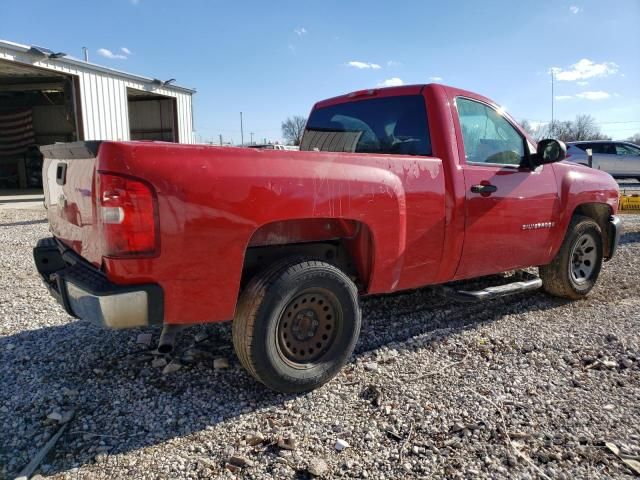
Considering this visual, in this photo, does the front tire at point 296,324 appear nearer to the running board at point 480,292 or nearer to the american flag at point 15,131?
the running board at point 480,292

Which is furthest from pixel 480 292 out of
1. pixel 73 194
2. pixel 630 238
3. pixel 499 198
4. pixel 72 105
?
pixel 72 105

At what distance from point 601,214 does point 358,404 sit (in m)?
3.84

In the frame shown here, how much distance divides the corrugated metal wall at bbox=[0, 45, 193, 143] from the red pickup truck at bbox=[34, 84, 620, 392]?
12530 millimetres

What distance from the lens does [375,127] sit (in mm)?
4055

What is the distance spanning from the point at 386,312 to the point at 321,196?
6.79ft

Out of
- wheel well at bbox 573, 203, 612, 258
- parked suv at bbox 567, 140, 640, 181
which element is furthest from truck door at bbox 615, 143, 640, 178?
wheel well at bbox 573, 203, 612, 258

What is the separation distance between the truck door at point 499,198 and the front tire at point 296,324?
3.93ft

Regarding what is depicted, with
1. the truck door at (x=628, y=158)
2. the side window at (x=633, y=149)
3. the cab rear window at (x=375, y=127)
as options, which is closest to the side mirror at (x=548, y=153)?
the cab rear window at (x=375, y=127)

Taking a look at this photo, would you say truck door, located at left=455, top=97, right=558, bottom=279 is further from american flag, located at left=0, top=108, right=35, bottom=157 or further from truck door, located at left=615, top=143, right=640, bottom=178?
american flag, located at left=0, top=108, right=35, bottom=157

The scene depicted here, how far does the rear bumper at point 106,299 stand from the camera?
7.80 feet

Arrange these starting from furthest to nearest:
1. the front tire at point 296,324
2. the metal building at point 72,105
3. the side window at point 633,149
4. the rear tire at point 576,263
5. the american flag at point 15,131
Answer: the american flag at point 15,131 → the side window at point 633,149 → the metal building at point 72,105 → the rear tire at point 576,263 → the front tire at point 296,324

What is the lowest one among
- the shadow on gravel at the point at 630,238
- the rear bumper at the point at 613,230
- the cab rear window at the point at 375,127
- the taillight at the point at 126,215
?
the shadow on gravel at the point at 630,238

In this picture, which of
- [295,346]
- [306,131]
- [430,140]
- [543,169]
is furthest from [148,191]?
[543,169]

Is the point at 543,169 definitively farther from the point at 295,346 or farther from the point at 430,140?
the point at 295,346
